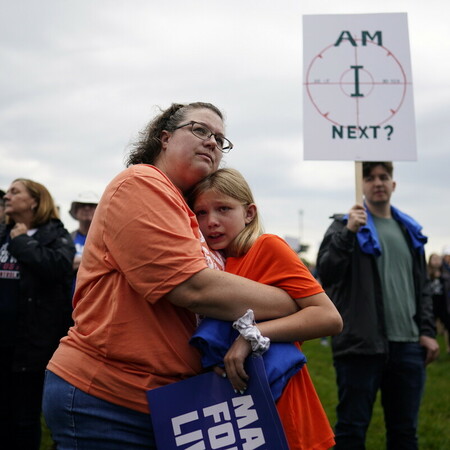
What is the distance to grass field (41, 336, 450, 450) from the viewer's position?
16.7ft

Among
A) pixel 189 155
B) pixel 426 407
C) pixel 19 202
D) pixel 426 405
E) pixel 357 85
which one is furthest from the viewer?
pixel 426 405

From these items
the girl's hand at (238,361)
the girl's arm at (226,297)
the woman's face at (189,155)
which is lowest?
the girl's hand at (238,361)

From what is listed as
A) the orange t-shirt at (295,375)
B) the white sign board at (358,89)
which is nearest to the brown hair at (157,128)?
the orange t-shirt at (295,375)

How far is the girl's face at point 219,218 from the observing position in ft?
7.22

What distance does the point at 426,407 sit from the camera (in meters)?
6.45

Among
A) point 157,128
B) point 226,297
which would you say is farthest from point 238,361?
point 157,128

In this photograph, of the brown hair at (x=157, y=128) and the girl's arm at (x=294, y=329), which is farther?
the brown hair at (x=157, y=128)

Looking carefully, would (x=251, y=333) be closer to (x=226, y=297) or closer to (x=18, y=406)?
(x=226, y=297)

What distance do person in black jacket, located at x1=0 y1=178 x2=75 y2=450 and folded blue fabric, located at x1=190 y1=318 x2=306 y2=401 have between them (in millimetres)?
2525

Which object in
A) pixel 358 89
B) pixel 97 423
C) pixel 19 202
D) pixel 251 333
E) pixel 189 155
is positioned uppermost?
pixel 358 89

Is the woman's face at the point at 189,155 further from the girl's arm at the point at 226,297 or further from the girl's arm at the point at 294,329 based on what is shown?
the girl's arm at the point at 294,329

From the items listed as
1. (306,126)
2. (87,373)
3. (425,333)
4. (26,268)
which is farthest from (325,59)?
(87,373)

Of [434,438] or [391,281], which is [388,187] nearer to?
[391,281]

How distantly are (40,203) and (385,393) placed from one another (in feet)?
9.17
